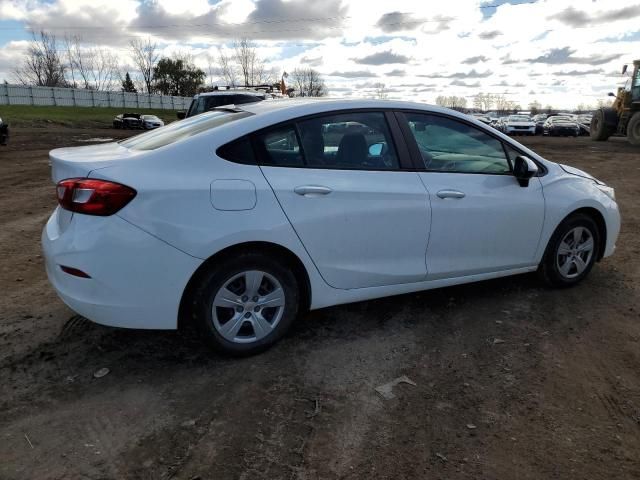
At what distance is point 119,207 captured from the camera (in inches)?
118

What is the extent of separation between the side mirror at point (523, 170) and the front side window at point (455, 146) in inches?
3.7

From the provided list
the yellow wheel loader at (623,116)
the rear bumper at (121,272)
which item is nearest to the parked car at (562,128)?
the yellow wheel loader at (623,116)

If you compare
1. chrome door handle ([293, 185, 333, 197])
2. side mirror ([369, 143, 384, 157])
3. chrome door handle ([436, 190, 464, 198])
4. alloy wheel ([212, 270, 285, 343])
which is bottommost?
alloy wheel ([212, 270, 285, 343])

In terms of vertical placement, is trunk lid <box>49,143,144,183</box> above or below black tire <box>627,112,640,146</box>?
above

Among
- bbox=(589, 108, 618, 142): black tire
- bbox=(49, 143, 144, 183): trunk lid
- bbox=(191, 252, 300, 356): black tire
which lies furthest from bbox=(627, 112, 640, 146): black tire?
bbox=(49, 143, 144, 183): trunk lid

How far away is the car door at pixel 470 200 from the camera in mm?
3906

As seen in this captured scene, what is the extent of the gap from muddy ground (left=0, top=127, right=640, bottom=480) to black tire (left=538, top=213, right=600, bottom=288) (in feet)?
0.42

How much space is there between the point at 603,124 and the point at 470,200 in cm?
2610

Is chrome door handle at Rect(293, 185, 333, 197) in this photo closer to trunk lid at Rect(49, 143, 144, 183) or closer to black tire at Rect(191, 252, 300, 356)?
black tire at Rect(191, 252, 300, 356)

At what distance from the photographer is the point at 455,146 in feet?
13.5

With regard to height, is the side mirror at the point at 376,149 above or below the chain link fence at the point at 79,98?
above

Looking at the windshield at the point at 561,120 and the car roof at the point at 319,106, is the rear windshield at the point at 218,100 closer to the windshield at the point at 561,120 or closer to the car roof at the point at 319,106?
the car roof at the point at 319,106

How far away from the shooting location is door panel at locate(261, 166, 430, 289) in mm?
3398

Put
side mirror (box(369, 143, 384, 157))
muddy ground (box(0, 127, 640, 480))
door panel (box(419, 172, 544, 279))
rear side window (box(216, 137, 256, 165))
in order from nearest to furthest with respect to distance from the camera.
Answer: muddy ground (box(0, 127, 640, 480))
rear side window (box(216, 137, 256, 165))
side mirror (box(369, 143, 384, 157))
door panel (box(419, 172, 544, 279))
